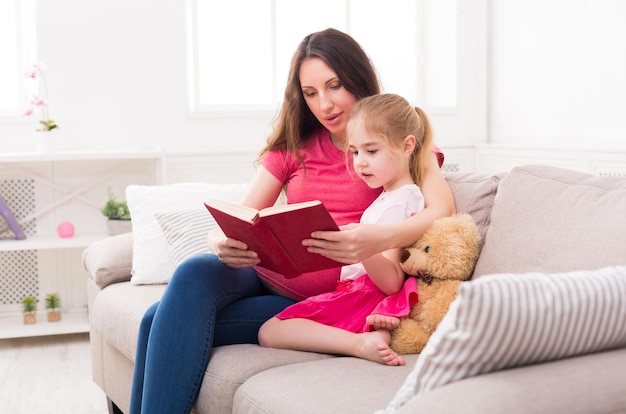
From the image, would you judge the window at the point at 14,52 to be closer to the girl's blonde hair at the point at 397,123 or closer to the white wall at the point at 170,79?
the white wall at the point at 170,79

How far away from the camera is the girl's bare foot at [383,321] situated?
1796 mm

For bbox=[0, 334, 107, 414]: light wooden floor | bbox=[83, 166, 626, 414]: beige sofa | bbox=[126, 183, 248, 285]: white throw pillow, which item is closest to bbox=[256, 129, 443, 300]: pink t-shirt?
bbox=[83, 166, 626, 414]: beige sofa

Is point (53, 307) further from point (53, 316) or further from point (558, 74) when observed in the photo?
point (558, 74)

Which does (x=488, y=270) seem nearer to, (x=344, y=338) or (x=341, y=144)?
(x=344, y=338)

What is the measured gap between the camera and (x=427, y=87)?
16.2ft

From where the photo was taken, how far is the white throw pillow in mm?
2707

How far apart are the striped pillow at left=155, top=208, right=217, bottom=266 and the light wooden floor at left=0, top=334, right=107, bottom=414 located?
70 centimetres

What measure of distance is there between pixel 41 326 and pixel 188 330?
229 centimetres

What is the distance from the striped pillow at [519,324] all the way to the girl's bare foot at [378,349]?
1.56 ft

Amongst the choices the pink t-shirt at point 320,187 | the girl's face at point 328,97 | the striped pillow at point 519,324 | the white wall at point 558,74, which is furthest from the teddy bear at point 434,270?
the white wall at point 558,74

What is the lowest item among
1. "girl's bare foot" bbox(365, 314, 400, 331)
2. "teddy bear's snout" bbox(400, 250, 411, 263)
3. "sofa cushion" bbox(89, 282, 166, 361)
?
"sofa cushion" bbox(89, 282, 166, 361)

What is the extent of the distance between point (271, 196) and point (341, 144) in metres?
0.24

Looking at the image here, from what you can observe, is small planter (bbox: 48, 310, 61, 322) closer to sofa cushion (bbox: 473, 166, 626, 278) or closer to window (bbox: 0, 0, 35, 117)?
window (bbox: 0, 0, 35, 117)

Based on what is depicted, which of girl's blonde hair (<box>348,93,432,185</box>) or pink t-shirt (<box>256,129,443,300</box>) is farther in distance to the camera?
pink t-shirt (<box>256,129,443,300</box>)
